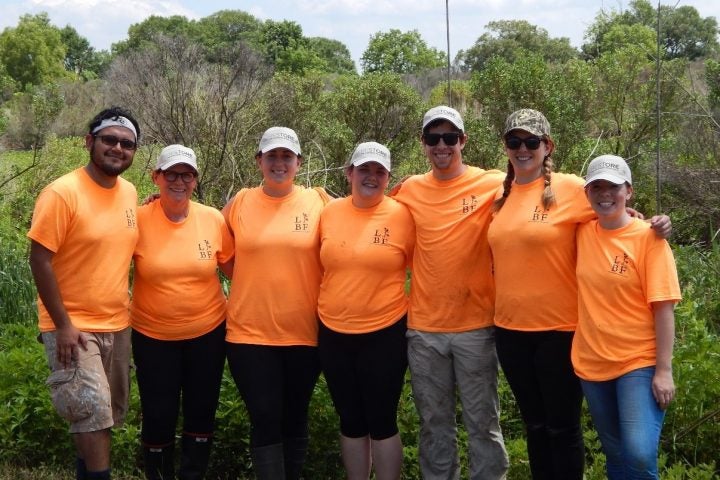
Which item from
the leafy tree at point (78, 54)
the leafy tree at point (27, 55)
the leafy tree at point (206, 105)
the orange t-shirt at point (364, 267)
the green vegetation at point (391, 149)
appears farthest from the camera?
the leafy tree at point (78, 54)

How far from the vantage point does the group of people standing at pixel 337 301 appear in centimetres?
392

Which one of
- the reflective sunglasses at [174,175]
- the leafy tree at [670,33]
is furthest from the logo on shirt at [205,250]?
the leafy tree at [670,33]

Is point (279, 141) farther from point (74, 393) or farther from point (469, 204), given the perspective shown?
point (74, 393)

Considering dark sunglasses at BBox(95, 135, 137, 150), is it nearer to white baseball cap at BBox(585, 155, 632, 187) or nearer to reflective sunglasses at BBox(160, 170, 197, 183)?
reflective sunglasses at BBox(160, 170, 197, 183)

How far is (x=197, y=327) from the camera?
429cm

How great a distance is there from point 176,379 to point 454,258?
1.57m

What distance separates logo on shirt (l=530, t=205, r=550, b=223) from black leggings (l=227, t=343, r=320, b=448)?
1.33m

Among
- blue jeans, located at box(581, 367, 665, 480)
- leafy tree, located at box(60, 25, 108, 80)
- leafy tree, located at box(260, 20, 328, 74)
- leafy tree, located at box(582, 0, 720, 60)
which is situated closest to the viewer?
blue jeans, located at box(581, 367, 665, 480)

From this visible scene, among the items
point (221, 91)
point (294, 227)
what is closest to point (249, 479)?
point (294, 227)

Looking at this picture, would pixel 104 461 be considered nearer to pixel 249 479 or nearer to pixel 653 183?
pixel 249 479

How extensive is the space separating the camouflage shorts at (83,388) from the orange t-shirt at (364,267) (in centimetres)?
112

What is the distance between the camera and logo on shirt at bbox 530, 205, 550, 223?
3.91 meters

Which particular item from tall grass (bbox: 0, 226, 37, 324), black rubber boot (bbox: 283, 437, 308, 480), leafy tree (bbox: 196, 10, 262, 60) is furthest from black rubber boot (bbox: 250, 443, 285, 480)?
leafy tree (bbox: 196, 10, 262, 60)

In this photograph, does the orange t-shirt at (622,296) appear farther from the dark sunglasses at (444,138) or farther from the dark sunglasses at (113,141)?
the dark sunglasses at (113,141)
